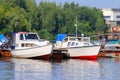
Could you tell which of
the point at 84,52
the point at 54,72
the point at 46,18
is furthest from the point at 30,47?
the point at 46,18

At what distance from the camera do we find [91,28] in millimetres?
190375

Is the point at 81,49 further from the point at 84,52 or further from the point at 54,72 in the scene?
the point at 54,72

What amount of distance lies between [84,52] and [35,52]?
6019 millimetres

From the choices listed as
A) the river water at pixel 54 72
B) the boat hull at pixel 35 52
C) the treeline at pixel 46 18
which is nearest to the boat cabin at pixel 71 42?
the boat hull at pixel 35 52

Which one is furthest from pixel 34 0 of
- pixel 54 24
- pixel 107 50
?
pixel 107 50

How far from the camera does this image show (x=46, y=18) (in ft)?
541

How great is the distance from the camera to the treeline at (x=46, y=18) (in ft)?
401

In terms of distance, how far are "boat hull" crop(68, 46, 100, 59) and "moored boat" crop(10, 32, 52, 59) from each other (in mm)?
3557

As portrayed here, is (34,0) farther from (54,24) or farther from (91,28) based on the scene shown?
(91,28)

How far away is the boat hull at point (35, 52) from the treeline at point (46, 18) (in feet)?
152

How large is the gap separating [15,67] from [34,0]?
4217 inches

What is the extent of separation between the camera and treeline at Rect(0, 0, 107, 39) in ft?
401

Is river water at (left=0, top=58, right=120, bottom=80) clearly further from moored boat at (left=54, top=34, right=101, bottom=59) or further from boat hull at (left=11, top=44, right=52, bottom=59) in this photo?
moored boat at (left=54, top=34, right=101, bottom=59)

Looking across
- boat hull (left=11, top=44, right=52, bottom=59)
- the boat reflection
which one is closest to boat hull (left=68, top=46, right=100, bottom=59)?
boat hull (left=11, top=44, right=52, bottom=59)
